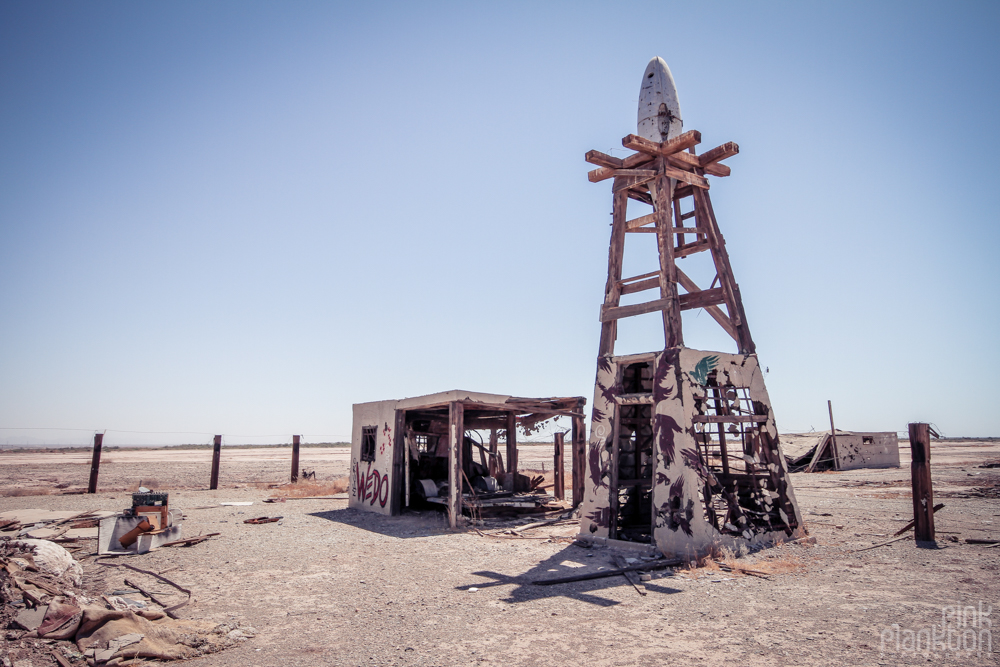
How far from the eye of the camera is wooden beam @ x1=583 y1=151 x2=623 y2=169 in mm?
11141

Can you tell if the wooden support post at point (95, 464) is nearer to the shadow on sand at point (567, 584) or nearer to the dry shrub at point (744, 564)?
the shadow on sand at point (567, 584)

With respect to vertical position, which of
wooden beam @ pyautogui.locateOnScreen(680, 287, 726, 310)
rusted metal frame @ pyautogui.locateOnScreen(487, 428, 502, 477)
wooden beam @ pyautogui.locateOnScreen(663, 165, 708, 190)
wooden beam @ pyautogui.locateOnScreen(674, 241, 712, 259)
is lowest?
rusted metal frame @ pyautogui.locateOnScreen(487, 428, 502, 477)

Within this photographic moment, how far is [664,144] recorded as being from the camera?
10977 millimetres

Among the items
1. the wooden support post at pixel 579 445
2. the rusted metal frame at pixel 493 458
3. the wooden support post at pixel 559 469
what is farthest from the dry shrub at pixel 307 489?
the wooden support post at pixel 579 445

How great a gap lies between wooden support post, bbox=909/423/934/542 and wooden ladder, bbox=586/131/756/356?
3354 mm

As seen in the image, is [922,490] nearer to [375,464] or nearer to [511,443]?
[511,443]

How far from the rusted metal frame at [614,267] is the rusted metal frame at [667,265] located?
0.81 meters

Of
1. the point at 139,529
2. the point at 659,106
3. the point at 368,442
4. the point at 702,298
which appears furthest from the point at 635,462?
the point at 139,529

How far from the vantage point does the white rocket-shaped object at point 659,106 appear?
1127 cm

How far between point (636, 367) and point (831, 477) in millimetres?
20550

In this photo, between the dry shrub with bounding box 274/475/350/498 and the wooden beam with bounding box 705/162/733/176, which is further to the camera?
the dry shrub with bounding box 274/475/350/498

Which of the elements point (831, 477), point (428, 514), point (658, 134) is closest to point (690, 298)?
point (658, 134)

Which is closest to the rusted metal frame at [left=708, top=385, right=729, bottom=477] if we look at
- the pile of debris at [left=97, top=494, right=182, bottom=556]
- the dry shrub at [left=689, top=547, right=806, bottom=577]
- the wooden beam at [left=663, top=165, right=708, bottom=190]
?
the dry shrub at [left=689, top=547, right=806, bottom=577]

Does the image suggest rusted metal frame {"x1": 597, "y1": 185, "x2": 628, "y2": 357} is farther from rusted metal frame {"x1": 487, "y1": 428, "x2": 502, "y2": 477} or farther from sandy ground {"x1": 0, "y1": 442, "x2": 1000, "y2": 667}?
rusted metal frame {"x1": 487, "y1": 428, "x2": 502, "y2": 477}
